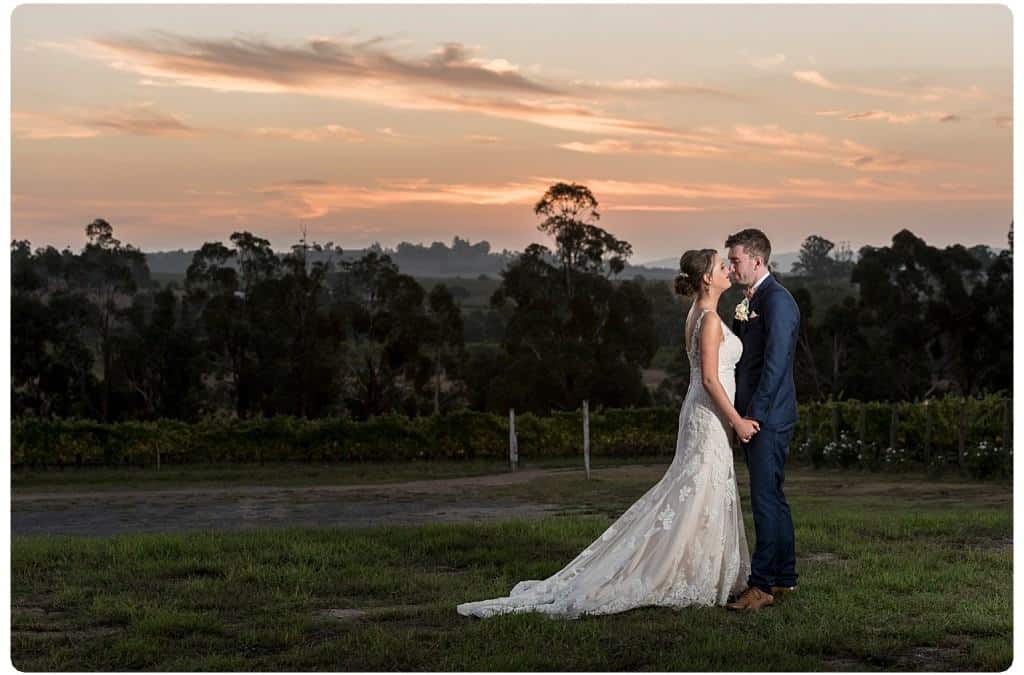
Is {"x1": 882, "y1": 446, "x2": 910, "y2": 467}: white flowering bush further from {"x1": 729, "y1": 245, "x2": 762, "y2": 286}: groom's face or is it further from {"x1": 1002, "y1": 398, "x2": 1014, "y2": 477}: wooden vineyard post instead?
{"x1": 729, "y1": 245, "x2": 762, "y2": 286}: groom's face

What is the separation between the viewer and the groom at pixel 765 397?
761 centimetres

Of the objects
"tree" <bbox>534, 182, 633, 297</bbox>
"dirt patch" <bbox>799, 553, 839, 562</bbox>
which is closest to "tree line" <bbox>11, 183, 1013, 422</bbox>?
"tree" <bbox>534, 182, 633, 297</bbox>

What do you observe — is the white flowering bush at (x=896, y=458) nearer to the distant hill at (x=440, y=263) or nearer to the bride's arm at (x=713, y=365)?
the bride's arm at (x=713, y=365)

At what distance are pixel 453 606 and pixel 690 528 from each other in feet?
4.66

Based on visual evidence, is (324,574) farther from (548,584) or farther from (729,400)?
(729,400)

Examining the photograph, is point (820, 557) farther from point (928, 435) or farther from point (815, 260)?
point (815, 260)

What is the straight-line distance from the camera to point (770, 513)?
7.81 metres

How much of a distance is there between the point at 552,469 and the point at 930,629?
22.8 meters

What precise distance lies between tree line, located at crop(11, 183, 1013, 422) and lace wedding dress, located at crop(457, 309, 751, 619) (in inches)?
1443

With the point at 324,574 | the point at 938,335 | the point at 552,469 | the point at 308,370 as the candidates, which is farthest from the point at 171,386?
the point at 324,574

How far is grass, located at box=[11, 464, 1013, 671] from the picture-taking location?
263 inches

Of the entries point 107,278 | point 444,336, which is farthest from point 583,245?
point 107,278

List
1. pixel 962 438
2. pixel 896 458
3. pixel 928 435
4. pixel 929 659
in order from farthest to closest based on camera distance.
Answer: pixel 896 458 → pixel 928 435 → pixel 962 438 → pixel 929 659

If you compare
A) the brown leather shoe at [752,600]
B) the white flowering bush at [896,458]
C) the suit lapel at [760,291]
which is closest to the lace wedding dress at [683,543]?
the brown leather shoe at [752,600]
